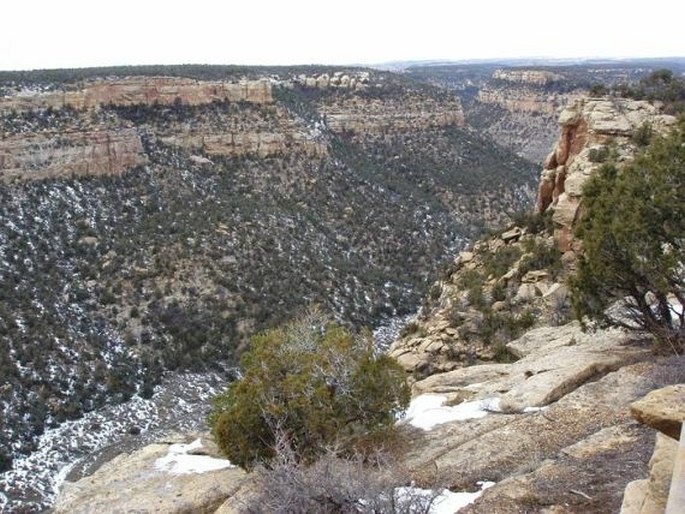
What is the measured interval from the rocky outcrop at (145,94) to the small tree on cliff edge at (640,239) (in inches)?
1580

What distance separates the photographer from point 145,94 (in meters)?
52.8

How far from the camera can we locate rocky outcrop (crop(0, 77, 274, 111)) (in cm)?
4506

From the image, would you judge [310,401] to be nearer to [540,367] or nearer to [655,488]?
[540,367]

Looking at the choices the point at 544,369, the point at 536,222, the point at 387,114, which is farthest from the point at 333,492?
the point at 387,114

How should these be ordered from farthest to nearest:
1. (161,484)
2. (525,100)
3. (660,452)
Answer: (525,100), (161,484), (660,452)

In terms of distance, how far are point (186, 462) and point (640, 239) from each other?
10125 millimetres

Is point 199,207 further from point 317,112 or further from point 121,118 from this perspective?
point 317,112

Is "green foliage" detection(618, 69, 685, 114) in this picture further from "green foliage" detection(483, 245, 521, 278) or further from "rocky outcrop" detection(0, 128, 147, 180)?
"rocky outcrop" detection(0, 128, 147, 180)

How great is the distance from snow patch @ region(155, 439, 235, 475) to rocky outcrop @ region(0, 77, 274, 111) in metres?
35.3

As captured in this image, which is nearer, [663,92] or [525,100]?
[663,92]

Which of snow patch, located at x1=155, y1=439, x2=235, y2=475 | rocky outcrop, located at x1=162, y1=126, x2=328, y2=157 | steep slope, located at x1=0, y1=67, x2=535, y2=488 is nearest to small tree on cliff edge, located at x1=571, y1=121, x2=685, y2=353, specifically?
snow patch, located at x1=155, y1=439, x2=235, y2=475

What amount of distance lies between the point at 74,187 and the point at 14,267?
10.2m

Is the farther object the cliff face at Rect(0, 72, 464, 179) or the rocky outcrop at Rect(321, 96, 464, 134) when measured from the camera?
the rocky outcrop at Rect(321, 96, 464, 134)

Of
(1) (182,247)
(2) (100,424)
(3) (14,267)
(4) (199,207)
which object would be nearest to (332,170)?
(4) (199,207)
